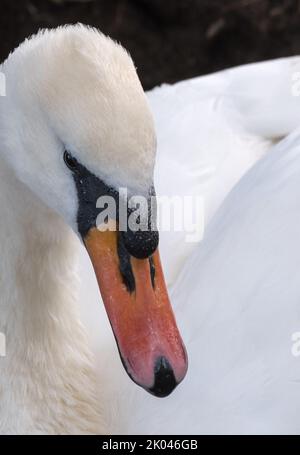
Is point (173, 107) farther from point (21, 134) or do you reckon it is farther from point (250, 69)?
point (21, 134)

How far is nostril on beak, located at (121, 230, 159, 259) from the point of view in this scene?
239 cm

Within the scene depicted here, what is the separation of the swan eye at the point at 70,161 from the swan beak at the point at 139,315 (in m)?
0.15

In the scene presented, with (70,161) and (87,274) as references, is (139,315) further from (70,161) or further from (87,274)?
(87,274)

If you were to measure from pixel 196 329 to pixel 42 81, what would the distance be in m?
0.83

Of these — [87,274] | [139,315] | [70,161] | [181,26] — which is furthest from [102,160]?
[181,26]

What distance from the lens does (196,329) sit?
2908 millimetres

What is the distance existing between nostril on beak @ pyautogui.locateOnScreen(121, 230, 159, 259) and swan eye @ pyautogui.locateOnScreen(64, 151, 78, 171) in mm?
181

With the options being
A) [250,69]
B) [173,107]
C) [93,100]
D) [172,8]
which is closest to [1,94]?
[93,100]

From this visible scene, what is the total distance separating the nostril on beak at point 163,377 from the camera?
96.3 inches

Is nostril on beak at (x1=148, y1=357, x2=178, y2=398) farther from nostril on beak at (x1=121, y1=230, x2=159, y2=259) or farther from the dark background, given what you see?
the dark background

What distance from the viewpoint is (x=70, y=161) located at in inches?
95.3

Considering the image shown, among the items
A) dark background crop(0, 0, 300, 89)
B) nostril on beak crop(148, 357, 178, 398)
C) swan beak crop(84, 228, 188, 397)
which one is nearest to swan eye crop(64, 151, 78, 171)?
swan beak crop(84, 228, 188, 397)

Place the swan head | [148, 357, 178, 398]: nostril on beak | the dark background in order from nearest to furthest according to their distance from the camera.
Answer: the swan head → [148, 357, 178, 398]: nostril on beak → the dark background

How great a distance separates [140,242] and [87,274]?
2.94 feet
